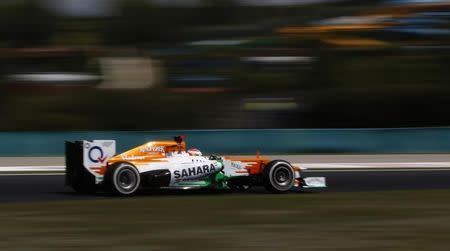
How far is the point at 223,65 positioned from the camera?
46.7 metres

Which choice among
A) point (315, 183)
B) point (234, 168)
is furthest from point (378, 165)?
point (234, 168)

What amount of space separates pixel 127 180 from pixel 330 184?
415 cm

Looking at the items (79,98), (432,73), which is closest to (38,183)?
(79,98)

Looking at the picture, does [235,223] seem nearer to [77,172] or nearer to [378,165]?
[77,172]

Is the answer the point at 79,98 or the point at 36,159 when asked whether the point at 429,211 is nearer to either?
the point at 36,159

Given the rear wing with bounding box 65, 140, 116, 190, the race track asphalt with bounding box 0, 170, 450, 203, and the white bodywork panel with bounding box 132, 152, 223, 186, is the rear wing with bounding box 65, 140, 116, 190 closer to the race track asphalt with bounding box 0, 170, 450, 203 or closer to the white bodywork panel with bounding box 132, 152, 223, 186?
the race track asphalt with bounding box 0, 170, 450, 203

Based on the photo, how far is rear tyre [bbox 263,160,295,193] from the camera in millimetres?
13828

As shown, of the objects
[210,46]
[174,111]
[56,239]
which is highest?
[210,46]

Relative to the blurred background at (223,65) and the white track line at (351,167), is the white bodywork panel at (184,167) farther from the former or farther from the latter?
the blurred background at (223,65)

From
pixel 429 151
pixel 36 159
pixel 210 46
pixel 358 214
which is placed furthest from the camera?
pixel 210 46

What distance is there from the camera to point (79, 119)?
33875mm

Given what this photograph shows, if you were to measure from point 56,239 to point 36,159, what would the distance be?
1545cm

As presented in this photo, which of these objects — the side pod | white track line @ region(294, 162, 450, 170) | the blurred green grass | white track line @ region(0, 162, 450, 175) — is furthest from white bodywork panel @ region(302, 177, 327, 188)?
white track line @ region(294, 162, 450, 170)

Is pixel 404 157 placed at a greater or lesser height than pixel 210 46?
lesser
